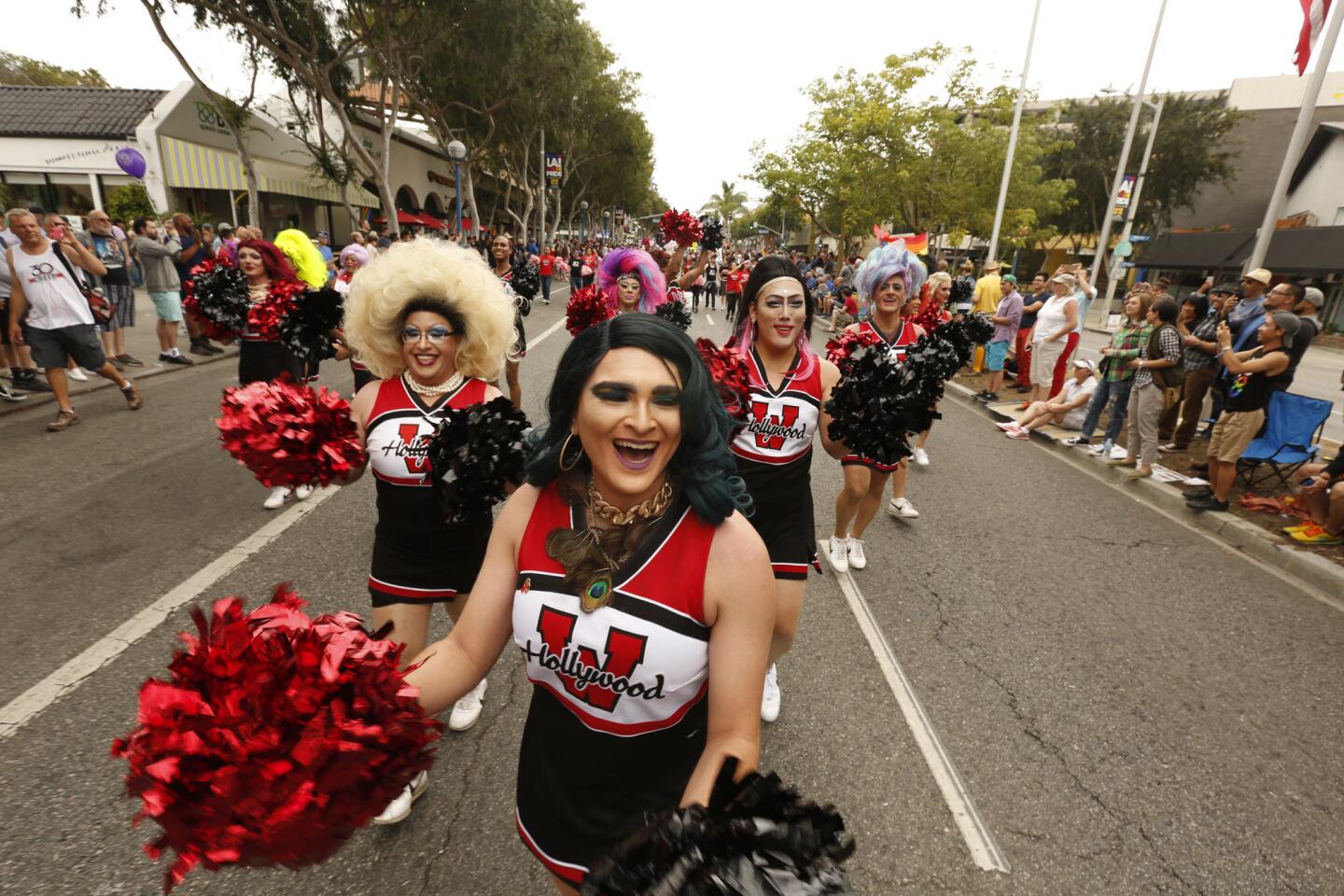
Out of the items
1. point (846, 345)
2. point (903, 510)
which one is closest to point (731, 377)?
point (846, 345)

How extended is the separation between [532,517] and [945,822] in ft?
7.37

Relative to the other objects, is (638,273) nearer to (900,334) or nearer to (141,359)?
(900,334)

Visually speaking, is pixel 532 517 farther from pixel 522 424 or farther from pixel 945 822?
pixel 945 822

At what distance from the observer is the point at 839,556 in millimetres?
4902

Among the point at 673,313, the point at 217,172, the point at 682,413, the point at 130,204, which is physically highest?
the point at 217,172

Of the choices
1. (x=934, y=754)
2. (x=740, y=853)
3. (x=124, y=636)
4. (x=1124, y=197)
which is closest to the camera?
(x=740, y=853)

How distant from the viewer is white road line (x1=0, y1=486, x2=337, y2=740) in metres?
2.99

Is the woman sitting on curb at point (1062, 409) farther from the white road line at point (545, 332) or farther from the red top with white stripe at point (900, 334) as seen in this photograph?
the white road line at point (545, 332)

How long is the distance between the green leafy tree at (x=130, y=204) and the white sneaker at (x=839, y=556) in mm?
23562

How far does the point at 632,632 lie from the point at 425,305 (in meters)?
1.91

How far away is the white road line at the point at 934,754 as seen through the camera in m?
2.59

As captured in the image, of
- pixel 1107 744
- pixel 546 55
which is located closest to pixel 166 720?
pixel 1107 744

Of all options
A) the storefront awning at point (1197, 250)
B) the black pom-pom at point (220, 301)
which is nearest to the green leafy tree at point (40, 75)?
the black pom-pom at point (220, 301)

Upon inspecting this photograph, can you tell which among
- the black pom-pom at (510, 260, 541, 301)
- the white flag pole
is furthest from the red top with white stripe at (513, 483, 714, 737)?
the white flag pole
